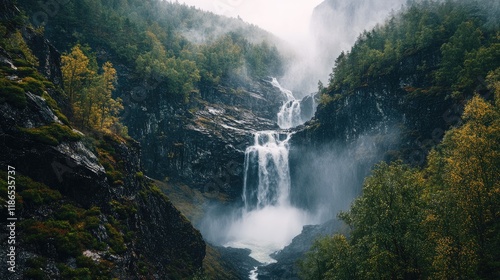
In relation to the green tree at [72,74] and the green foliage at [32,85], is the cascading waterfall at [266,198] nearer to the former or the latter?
the green tree at [72,74]

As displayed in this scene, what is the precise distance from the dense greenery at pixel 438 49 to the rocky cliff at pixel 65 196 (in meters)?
63.7

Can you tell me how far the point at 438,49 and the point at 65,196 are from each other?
3418 inches

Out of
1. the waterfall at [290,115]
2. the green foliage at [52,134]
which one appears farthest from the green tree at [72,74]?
the waterfall at [290,115]

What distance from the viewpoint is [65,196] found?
34188 millimetres

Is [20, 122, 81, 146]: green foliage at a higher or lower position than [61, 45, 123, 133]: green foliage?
lower

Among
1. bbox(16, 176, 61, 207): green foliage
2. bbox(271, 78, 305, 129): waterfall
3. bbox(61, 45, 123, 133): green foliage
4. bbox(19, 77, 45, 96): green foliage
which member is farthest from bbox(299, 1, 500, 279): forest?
bbox(271, 78, 305, 129): waterfall

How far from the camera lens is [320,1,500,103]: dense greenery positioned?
Answer: 215 ft

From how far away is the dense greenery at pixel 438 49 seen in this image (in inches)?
2576

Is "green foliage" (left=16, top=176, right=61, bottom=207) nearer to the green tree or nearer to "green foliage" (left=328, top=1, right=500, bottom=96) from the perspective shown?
the green tree

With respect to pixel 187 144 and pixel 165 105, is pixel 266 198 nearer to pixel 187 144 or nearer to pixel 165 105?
pixel 187 144

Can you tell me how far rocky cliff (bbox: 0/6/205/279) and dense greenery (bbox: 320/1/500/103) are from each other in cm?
6367

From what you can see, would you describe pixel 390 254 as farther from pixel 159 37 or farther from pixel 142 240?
pixel 159 37

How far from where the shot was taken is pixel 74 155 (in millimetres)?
36719

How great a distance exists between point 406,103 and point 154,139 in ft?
251
